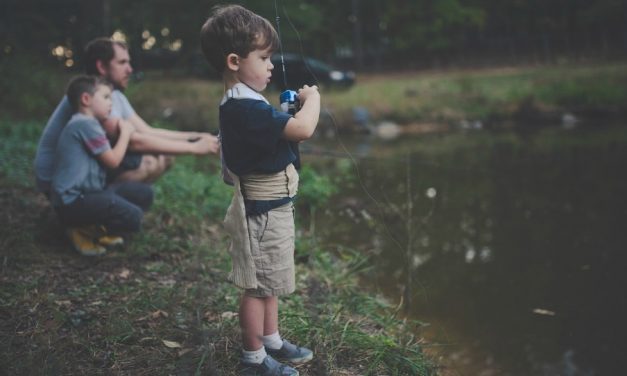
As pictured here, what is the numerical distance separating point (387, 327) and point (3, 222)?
8.13ft

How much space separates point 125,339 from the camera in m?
2.35

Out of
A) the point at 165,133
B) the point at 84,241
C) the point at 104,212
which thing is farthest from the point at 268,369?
the point at 165,133

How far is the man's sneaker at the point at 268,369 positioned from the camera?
6.79ft

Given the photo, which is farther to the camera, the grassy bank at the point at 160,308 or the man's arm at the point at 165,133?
the man's arm at the point at 165,133

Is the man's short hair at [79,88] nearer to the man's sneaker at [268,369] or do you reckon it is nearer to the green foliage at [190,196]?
the green foliage at [190,196]

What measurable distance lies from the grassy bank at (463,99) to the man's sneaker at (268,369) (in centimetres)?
1139

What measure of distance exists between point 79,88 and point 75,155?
0.39 m

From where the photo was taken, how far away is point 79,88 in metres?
3.25

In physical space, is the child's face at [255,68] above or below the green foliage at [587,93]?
above

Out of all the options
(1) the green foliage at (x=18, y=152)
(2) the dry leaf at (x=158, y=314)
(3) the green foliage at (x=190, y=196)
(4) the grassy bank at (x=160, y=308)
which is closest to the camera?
(4) the grassy bank at (x=160, y=308)

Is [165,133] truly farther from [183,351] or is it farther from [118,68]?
[183,351]

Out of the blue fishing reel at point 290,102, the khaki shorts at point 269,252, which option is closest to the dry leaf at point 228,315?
the khaki shorts at point 269,252

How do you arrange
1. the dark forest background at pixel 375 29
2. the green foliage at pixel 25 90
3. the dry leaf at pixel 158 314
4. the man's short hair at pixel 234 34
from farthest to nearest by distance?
the dark forest background at pixel 375 29
the green foliage at pixel 25 90
the dry leaf at pixel 158 314
the man's short hair at pixel 234 34

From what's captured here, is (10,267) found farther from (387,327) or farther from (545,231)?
(545,231)
